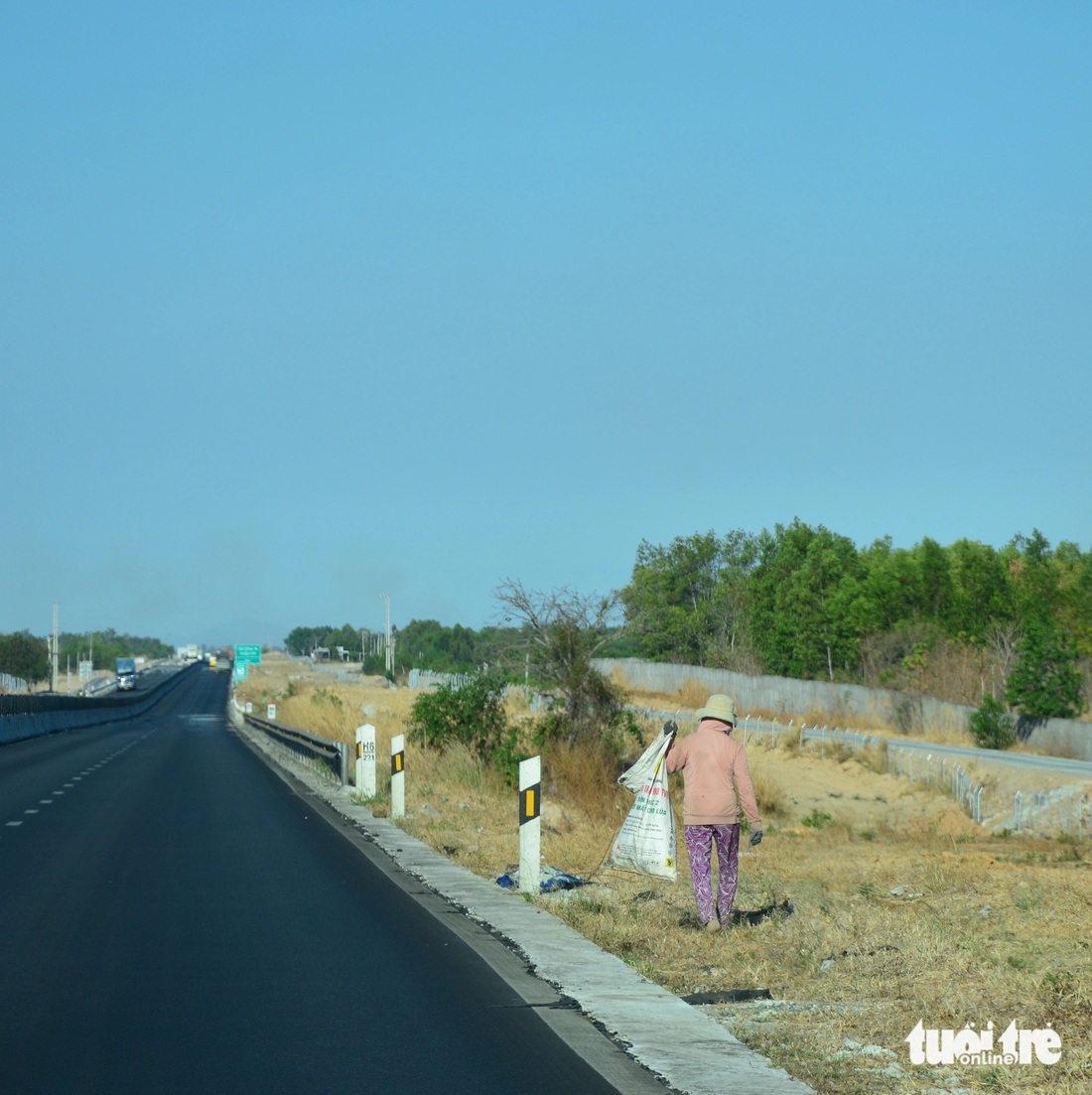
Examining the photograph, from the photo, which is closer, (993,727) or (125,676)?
(993,727)

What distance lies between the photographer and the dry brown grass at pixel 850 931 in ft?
24.1

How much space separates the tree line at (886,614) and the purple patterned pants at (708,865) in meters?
35.1

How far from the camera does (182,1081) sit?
6594 mm

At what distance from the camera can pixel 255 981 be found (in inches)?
349

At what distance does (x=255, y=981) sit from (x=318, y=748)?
69.8 ft

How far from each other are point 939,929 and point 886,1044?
3.65m

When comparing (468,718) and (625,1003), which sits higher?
(468,718)

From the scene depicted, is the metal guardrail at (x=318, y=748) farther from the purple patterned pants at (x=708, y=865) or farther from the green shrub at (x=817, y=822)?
the purple patterned pants at (x=708, y=865)

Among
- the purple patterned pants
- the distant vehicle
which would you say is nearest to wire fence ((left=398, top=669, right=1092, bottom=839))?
the purple patterned pants

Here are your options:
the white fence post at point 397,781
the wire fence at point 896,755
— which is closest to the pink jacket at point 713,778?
the white fence post at point 397,781

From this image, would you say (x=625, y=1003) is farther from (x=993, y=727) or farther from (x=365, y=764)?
(x=993, y=727)

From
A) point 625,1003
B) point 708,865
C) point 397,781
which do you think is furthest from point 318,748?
point 625,1003

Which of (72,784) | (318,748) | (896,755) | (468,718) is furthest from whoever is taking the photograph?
(896,755)

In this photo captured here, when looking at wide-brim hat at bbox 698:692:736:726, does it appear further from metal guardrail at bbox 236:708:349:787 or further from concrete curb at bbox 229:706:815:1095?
metal guardrail at bbox 236:708:349:787
